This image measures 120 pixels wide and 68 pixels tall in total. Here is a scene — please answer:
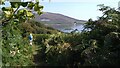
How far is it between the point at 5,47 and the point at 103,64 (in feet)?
8.36

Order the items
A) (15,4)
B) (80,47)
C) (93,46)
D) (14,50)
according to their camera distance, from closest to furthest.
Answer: (15,4) < (93,46) < (80,47) < (14,50)

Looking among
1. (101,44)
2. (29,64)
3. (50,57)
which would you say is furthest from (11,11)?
(29,64)

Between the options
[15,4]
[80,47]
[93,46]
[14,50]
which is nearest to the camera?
[15,4]

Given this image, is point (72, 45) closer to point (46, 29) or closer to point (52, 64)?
point (52, 64)

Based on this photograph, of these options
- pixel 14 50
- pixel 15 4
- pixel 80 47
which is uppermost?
pixel 15 4

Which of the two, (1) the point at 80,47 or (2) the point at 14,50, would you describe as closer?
(1) the point at 80,47

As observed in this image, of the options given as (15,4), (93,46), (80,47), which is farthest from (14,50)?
(15,4)

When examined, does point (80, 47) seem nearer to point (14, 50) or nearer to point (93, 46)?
point (93, 46)

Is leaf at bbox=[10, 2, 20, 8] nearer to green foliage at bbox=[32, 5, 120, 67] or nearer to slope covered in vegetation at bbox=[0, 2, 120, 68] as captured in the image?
slope covered in vegetation at bbox=[0, 2, 120, 68]

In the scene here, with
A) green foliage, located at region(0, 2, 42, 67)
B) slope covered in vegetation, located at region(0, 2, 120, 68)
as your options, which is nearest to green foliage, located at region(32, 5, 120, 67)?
slope covered in vegetation, located at region(0, 2, 120, 68)

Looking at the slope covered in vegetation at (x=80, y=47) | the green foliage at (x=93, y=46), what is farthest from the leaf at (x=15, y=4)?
the green foliage at (x=93, y=46)

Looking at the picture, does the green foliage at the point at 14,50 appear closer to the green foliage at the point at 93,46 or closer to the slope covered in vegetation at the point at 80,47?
the slope covered in vegetation at the point at 80,47

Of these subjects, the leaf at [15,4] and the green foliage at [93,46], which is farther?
the green foliage at [93,46]

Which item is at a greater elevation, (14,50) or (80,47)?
(80,47)
